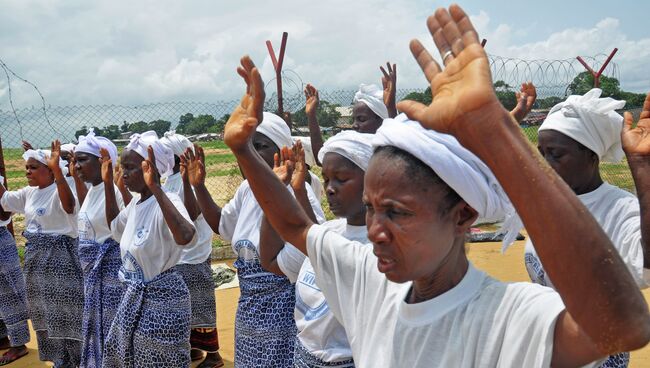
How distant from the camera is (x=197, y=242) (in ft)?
17.0

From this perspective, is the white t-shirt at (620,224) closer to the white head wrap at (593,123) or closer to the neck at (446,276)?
the white head wrap at (593,123)

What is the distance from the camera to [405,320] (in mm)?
1458

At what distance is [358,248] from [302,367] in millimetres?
1038

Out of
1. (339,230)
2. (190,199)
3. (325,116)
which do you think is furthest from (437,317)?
(325,116)

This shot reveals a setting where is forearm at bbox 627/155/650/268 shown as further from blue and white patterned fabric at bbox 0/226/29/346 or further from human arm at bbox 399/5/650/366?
blue and white patterned fabric at bbox 0/226/29/346

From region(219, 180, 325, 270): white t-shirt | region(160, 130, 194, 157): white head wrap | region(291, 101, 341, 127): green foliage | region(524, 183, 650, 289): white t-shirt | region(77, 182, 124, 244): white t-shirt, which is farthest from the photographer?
region(291, 101, 341, 127): green foliage

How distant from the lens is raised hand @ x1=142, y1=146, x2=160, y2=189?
3714 mm

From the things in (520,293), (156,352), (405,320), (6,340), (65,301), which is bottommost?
(6,340)

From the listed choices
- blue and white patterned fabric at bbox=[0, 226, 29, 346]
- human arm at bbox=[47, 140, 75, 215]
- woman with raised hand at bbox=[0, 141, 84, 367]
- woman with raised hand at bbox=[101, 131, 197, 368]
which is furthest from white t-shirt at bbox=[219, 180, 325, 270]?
blue and white patterned fabric at bbox=[0, 226, 29, 346]

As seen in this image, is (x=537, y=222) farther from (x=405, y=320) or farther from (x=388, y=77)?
(x=388, y=77)

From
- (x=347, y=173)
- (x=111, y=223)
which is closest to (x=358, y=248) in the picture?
(x=347, y=173)

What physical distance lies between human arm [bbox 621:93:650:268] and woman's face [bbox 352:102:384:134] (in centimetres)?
283

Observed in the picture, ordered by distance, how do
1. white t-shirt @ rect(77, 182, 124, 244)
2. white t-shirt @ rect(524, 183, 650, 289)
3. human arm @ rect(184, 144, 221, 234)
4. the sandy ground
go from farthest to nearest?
the sandy ground → white t-shirt @ rect(77, 182, 124, 244) → human arm @ rect(184, 144, 221, 234) → white t-shirt @ rect(524, 183, 650, 289)

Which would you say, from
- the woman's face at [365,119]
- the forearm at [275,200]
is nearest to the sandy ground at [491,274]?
the woman's face at [365,119]
